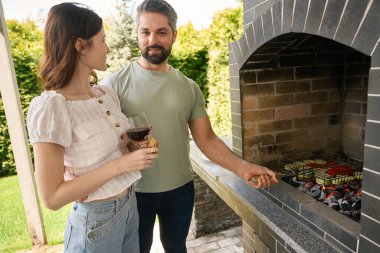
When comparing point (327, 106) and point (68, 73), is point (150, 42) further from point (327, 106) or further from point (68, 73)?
point (327, 106)

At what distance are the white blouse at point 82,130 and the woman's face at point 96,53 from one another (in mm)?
167

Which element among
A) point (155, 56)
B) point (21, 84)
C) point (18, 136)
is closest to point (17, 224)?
point (18, 136)

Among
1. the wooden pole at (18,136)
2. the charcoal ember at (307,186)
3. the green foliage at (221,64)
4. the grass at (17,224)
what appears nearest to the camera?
the charcoal ember at (307,186)

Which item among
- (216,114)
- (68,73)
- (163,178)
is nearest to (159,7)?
(68,73)

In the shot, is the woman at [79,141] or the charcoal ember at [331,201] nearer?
the woman at [79,141]

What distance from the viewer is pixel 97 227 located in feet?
4.14

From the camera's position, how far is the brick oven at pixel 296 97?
5.44 ft

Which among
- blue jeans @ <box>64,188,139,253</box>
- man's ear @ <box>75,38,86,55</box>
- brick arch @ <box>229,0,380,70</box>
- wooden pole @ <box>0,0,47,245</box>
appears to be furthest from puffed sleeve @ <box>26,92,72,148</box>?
wooden pole @ <box>0,0,47,245</box>

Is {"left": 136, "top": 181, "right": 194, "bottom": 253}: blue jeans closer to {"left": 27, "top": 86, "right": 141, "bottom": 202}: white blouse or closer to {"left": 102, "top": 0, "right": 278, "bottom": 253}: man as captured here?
{"left": 102, "top": 0, "right": 278, "bottom": 253}: man

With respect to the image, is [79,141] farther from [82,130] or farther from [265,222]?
[265,222]

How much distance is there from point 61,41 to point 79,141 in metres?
0.43

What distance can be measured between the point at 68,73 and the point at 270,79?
68.3 inches

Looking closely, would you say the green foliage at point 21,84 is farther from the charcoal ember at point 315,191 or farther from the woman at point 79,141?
the charcoal ember at point 315,191

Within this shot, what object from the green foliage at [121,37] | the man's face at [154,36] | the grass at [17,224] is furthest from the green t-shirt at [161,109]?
the green foliage at [121,37]
